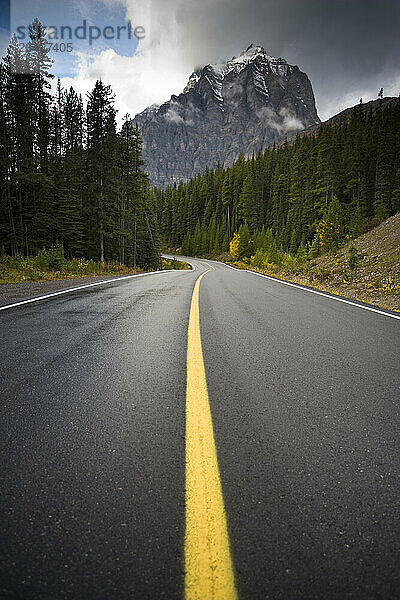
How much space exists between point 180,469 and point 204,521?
1.05 ft

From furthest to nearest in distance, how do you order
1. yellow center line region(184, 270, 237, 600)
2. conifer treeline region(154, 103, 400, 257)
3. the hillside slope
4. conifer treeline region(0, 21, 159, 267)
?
conifer treeline region(154, 103, 400, 257) < conifer treeline region(0, 21, 159, 267) < the hillside slope < yellow center line region(184, 270, 237, 600)

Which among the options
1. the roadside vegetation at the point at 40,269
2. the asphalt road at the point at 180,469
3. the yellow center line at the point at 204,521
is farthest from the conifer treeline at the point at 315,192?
the yellow center line at the point at 204,521

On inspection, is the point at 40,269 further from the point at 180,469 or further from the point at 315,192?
the point at 315,192

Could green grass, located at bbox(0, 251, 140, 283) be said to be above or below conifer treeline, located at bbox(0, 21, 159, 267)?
below

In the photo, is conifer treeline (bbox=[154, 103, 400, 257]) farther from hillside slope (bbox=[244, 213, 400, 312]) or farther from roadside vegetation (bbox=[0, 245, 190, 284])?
roadside vegetation (bbox=[0, 245, 190, 284])

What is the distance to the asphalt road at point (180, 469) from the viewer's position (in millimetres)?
1001

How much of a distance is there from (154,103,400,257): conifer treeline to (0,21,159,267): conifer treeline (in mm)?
16826

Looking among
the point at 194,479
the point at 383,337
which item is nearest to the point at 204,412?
the point at 194,479

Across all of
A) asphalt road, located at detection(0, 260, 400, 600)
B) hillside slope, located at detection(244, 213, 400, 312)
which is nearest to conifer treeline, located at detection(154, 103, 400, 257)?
hillside slope, located at detection(244, 213, 400, 312)

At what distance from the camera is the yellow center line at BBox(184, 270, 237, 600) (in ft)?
3.12

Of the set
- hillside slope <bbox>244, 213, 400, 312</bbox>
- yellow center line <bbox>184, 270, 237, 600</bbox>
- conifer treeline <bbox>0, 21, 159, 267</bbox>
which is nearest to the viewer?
yellow center line <bbox>184, 270, 237, 600</bbox>

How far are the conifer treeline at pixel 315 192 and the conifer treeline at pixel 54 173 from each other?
16826 millimetres

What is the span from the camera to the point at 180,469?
149 centimetres

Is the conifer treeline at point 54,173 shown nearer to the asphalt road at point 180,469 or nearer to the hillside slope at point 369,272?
the hillside slope at point 369,272
